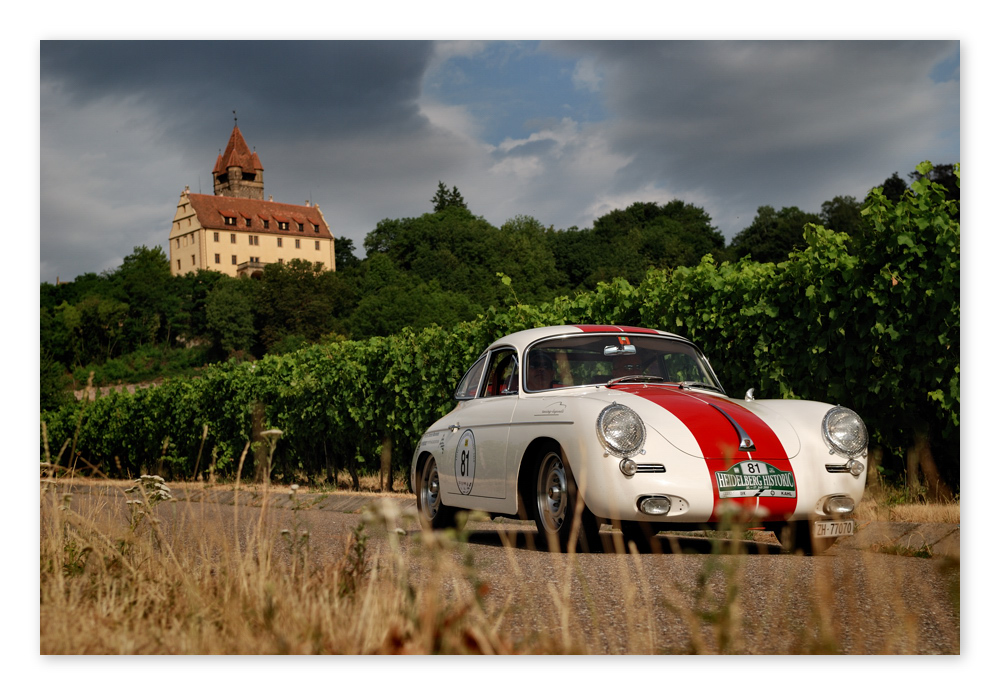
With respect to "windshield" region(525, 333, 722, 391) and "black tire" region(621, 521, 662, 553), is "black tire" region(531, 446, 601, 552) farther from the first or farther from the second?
"windshield" region(525, 333, 722, 391)

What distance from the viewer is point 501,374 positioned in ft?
23.9

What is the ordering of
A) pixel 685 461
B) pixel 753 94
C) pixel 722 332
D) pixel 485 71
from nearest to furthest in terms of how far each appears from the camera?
pixel 685 461
pixel 485 71
pixel 753 94
pixel 722 332

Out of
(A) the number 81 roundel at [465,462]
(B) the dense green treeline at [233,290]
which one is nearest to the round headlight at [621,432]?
(A) the number 81 roundel at [465,462]

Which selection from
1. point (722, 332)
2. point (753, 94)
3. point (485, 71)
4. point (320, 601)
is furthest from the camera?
point (722, 332)

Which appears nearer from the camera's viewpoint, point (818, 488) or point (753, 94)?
point (818, 488)

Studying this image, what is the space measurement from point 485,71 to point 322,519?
4.82m

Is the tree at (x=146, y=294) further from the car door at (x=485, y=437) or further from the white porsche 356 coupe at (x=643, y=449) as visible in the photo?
the white porsche 356 coupe at (x=643, y=449)

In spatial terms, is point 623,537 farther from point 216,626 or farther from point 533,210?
point 216,626

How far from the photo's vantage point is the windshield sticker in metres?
5.28

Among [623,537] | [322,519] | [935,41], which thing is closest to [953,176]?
[935,41]

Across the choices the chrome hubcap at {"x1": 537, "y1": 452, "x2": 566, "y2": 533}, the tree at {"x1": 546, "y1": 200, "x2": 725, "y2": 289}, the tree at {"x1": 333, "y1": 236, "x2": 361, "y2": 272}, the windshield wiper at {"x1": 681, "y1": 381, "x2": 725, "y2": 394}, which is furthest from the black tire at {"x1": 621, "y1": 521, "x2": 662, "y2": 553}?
the tree at {"x1": 333, "y1": 236, "x2": 361, "y2": 272}

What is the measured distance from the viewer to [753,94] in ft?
20.1

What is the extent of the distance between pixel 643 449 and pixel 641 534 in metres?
1.18

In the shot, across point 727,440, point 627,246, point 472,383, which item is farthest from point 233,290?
point 627,246
